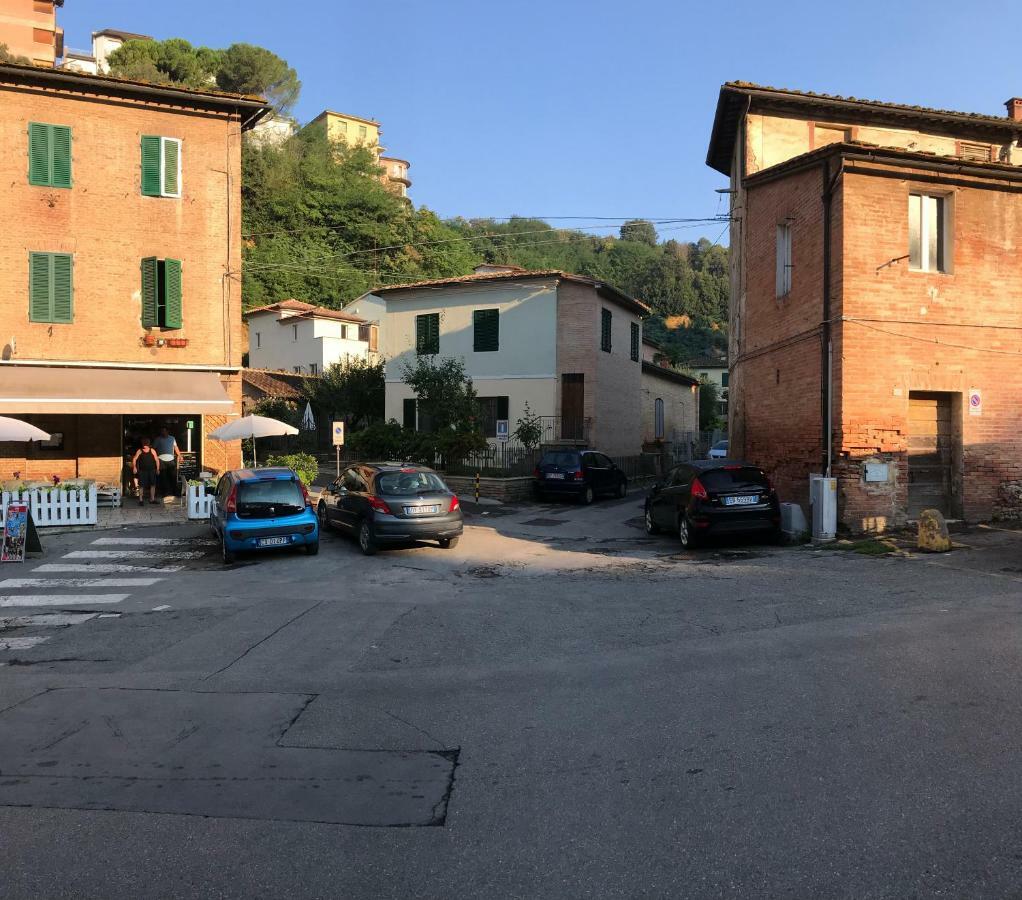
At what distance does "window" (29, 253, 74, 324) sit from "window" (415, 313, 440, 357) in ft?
49.4

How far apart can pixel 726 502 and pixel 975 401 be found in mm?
5688

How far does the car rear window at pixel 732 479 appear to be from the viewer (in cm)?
1362

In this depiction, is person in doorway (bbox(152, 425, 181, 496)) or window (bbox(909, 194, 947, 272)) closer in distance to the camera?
window (bbox(909, 194, 947, 272))

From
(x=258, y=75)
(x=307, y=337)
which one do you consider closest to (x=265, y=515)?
(x=307, y=337)

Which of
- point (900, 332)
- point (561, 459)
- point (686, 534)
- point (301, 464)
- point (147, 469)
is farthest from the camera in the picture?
point (561, 459)

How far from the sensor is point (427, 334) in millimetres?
31609

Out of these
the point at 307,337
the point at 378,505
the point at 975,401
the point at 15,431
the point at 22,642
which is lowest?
the point at 22,642

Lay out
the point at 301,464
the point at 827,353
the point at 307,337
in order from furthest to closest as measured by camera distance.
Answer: the point at 307,337 < the point at 301,464 < the point at 827,353

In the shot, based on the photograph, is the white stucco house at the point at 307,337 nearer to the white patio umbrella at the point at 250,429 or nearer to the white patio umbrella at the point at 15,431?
the white patio umbrella at the point at 250,429

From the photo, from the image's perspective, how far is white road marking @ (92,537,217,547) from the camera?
559 inches

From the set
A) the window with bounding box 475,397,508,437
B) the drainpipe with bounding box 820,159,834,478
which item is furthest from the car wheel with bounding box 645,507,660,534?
the window with bounding box 475,397,508,437

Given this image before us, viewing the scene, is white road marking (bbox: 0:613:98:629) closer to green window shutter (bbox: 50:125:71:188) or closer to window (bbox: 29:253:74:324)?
window (bbox: 29:253:74:324)

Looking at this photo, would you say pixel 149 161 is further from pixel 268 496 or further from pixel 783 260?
pixel 783 260

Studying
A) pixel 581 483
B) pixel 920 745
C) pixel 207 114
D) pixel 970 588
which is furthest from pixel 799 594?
pixel 207 114
